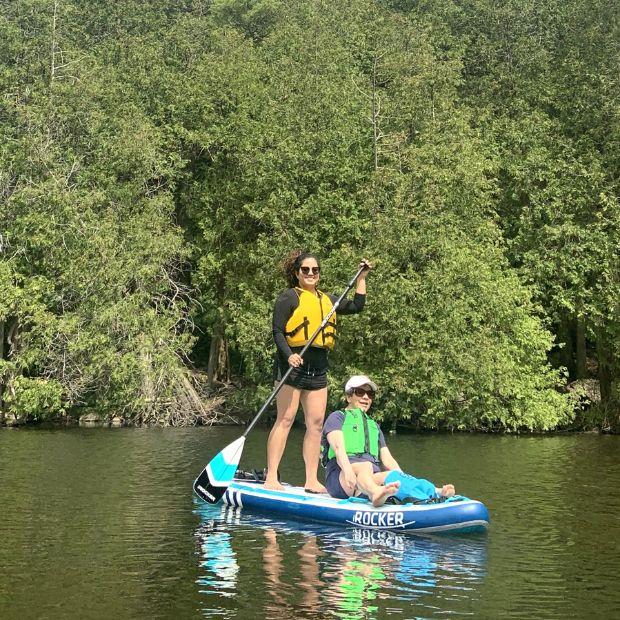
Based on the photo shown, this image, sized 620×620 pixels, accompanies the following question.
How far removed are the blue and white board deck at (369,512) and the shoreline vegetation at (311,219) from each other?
14103mm

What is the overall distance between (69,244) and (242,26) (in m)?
17.8

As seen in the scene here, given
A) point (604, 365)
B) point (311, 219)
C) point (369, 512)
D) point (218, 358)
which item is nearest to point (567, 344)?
point (604, 365)

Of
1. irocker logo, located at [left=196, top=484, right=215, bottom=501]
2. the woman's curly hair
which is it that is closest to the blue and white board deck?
irocker logo, located at [left=196, top=484, right=215, bottom=501]

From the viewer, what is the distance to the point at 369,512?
988cm

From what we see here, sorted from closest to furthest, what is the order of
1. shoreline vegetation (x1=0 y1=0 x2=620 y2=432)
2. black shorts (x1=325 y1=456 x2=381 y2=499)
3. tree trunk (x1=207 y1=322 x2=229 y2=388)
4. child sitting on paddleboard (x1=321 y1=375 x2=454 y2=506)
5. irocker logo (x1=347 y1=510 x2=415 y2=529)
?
irocker logo (x1=347 y1=510 x2=415 y2=529) → child sitting on paddleboard (x1=321 y1=375 x2=454 y2=506) → black shorts (x1=325 y1=456 x2=381 y2=499) → shoreline vegetation (x1=0 y1=0 x2=620 y2=432) → tree trunk (x1=207 y1=322 x2=229 y2=388)

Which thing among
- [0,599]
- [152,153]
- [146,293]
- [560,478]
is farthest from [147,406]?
[0,599]

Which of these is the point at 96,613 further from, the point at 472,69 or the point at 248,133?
the point at 472,69

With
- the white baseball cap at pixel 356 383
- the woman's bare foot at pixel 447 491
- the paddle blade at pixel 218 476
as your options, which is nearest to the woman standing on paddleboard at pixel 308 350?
the paddle blade at pixel 218 476

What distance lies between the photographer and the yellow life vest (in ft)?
36.7

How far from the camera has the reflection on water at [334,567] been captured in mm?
7113

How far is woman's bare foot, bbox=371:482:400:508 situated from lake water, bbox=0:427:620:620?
289mm

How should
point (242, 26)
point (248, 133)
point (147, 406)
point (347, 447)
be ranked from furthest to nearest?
point (242, 26), point (248, 133), point (147, 406), point (347, 447)

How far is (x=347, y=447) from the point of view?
10.4 m

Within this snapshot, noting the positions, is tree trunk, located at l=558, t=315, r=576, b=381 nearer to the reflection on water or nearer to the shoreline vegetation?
the shoreline vegetation
